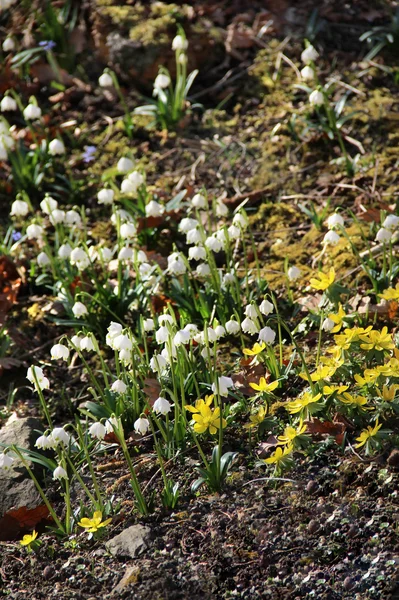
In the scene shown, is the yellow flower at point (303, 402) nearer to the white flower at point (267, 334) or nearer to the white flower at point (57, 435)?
the white flower at point (267, 334)

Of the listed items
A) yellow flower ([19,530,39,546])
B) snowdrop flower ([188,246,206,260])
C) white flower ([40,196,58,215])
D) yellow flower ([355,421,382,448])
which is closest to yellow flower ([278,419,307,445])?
yellow flower ([355,421,382,448])

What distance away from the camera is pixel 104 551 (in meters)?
2.53

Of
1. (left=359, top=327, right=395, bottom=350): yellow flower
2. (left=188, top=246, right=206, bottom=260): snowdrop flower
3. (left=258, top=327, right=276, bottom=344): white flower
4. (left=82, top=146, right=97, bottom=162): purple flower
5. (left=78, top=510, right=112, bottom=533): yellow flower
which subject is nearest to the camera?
(left=78, top=510, right=112, bottom=533): yellow flower

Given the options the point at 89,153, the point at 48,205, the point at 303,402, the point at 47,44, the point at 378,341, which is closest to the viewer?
the point at 303,402

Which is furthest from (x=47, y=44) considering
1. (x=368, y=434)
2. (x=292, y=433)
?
(x=368, y=434)

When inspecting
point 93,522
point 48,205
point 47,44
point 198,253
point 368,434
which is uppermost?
point 47,44

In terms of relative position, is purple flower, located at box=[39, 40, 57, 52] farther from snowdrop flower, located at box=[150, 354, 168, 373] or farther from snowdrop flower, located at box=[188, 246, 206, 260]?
snowdrop flower, located at box=[150, 354, 168, 373]

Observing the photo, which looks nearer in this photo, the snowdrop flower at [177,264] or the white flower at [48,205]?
the snowdrop flower at [177,264]

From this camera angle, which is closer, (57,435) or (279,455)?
(279,455)

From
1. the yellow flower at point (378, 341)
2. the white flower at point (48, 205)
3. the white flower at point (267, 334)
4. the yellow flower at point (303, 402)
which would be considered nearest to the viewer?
the yellow flower at point (303, 402)

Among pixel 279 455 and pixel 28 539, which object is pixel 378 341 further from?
pixel 28 539

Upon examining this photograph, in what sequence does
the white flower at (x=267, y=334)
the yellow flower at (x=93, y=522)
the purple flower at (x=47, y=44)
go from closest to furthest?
1. the yellow flower at (x=93, y=522)
2. the white flower at (x=267, y=334)
3. the purple flower at (x=47, y=44)

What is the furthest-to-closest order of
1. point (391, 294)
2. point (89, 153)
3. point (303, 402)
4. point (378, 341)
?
point (89, 153) → point (391, 294) → point (378, 341) → point (303, 402)

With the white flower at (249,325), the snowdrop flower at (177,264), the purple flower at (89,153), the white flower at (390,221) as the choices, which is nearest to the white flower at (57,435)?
the white flower at (249,325)
